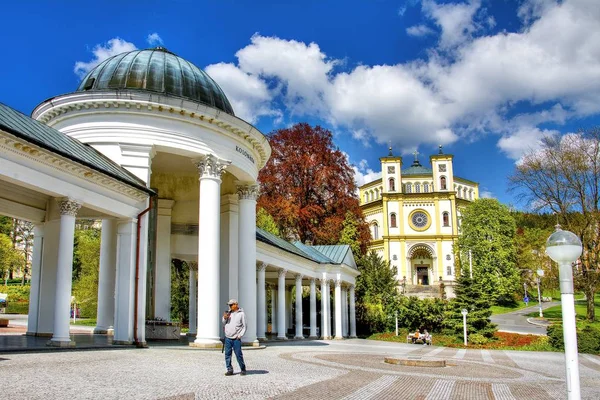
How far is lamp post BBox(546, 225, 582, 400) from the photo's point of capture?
664cm

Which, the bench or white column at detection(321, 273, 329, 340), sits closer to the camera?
the bench

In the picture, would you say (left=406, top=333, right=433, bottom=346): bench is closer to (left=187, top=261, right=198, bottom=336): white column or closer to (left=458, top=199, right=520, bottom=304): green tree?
(left=187, top=261, right=198, bottom=336): white column

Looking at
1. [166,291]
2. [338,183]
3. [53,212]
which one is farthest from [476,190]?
[53,212]

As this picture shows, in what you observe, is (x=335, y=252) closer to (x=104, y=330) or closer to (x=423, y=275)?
(x=104, y=330)

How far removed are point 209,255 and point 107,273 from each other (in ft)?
16.5

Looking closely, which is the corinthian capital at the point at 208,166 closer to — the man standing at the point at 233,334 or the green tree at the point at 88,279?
the man standing at the point at 233,334

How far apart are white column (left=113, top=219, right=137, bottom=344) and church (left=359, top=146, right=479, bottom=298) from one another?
6289 cm

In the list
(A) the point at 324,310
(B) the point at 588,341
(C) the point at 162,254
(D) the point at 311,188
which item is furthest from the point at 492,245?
(C) the point at 162,254

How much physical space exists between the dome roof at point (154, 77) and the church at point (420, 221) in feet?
193

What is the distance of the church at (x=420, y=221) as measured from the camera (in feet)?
272

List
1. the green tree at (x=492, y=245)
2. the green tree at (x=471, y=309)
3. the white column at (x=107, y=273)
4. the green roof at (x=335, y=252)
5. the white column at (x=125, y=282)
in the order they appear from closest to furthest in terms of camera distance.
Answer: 1. the white column at (x=125, y=282)
2. the white column at (x=107, y=273)
3. the green tree at (x=471, y=309)
4. the green roof at (x=335, y=252)
5. the green tree at (x=492, y=245)

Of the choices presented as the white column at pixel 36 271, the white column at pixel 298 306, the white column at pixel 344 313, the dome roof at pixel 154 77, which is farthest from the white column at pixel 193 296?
the white column at pixel 344 313

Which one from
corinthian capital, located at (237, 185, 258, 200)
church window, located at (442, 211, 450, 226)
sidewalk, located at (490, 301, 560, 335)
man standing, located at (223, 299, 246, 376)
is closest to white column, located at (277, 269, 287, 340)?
corinthian capital, located at (237, 185, 258, 200)

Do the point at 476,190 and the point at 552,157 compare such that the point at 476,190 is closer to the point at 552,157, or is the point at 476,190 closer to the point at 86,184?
the point at 552,157
